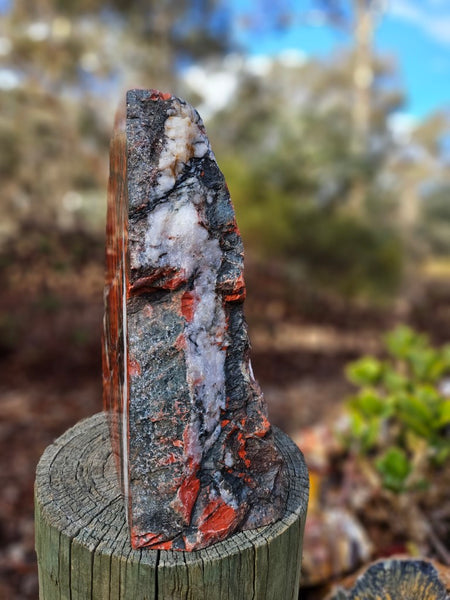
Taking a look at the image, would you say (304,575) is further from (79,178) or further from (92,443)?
(79,178)

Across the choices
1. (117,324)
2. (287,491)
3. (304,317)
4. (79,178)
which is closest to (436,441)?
(287,491)

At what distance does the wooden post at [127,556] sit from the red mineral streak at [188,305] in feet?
1.84

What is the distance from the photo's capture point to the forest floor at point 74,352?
3.75 m

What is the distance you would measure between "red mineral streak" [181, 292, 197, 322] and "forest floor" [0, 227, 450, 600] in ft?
7.41

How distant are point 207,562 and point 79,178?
7201 millimetres

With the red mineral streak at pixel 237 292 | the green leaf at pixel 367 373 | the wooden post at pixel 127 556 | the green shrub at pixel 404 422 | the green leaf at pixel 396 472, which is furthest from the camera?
the green leaf at pixel 367 373

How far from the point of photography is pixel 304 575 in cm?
255

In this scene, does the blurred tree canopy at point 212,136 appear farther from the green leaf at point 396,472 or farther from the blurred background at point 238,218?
the green leaf at point 396,472

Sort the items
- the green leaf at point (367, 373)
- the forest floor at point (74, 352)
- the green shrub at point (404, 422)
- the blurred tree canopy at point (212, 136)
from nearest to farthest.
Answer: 1. the green shrub at point (404, 422)
2. the green leaf at point (367, 373)
3. the forest floor at point (74, 352)
4. the blurred tree canopy at point (212, 136)

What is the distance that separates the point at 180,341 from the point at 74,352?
15.8 ft

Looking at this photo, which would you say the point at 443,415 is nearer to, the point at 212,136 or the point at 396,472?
the point at 396,472

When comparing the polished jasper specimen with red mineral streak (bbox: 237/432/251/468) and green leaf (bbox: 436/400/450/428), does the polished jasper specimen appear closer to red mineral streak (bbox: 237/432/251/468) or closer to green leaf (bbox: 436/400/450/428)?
red mineral streak (bbox: 237/432/251/468)

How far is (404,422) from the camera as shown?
318 cm

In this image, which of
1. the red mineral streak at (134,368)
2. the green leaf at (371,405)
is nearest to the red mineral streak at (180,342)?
the red mineral streak at (134,368)
